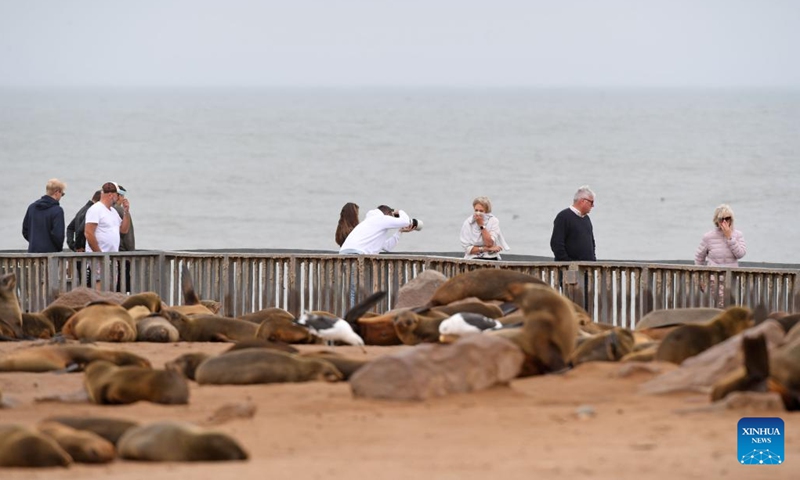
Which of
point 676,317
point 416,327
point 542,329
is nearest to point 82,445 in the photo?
point 542,329

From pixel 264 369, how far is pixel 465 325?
2.00m

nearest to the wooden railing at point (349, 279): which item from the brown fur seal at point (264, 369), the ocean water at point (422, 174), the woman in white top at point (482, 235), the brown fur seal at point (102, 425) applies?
the woman in white top at point (482, 235)

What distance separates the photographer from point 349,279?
1812cm

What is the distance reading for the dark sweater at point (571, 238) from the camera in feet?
57.4

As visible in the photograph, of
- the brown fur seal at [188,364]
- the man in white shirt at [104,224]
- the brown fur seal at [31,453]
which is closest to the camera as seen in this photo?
the brown fur seal at [31,453]

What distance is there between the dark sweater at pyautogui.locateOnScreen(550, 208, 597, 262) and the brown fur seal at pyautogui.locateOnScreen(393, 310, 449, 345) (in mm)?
4393

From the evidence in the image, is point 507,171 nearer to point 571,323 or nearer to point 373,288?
point 373,288

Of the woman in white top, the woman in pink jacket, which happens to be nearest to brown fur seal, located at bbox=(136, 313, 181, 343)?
the woman in white top

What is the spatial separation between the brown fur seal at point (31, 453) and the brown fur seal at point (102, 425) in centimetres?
56

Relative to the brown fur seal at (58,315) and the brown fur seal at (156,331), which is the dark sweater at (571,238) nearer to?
the brown fur seal at (156,331)

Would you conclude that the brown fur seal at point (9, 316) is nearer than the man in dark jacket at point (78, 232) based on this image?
Yes

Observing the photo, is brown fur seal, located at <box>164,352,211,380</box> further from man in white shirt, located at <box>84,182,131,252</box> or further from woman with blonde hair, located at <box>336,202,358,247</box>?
woman with blonde hair, located at <box>336,202,358,247</box>

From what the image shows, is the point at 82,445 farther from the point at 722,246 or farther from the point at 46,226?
the point at 46,226

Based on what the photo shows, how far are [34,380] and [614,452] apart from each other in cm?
505
